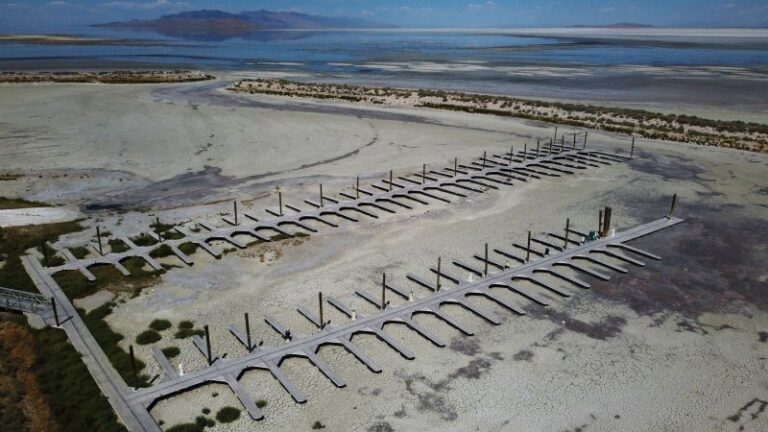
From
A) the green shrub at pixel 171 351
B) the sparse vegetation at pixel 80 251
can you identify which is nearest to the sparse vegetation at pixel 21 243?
the sparse vegetation at pixel 80 251

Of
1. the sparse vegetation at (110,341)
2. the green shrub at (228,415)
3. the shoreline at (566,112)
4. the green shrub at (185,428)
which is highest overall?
the shoreline at (566,112)

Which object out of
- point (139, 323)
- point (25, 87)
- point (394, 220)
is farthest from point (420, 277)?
point (25, 87)

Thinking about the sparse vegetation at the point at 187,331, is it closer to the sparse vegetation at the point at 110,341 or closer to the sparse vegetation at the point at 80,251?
the sparse vegetation at the point at 110,341

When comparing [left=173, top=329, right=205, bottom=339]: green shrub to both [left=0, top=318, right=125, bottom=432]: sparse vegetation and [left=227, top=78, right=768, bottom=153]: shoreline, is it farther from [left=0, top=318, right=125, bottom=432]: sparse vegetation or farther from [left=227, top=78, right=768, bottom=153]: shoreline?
[left=227, top=78, right=768, bottom=153]: shoreline

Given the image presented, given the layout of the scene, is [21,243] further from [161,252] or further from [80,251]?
[161,252]

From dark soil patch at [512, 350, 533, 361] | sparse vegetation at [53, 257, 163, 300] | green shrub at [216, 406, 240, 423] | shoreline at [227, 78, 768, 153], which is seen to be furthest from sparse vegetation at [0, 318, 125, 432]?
shoreline at [227, 78, 768, 153]

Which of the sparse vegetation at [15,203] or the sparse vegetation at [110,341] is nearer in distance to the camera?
the sparse vegetation at [110,341]
